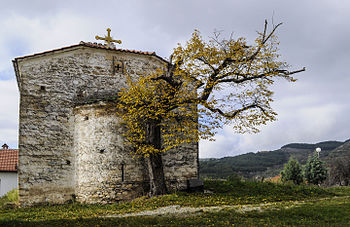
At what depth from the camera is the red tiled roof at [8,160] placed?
1009 inches

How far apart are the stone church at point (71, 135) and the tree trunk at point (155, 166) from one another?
602 millimetres

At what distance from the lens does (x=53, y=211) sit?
11.4 meters

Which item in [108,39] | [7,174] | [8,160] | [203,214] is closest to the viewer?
[203,214]

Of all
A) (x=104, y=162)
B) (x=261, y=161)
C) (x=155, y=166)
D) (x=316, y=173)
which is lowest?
(x=316, y=173)

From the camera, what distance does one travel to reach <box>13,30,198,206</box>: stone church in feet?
42.2

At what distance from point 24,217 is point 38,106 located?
5.13 meters

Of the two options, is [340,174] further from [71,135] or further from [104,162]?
[71,135]

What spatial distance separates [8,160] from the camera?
26.5m

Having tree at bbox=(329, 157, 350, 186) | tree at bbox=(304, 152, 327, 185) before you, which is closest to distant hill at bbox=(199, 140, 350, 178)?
tree at bbox=(304, 152, 327, 185)

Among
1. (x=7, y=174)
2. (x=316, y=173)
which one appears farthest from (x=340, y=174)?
(x=7, y=174)

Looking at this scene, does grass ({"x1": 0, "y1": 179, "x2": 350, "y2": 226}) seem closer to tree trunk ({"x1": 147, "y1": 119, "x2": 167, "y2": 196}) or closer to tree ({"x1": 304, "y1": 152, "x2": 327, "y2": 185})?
tree trunk ({"x1": 147, "y1": 119, "x2": 167, "y2": 196})

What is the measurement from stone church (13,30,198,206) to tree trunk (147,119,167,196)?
23.7 inches

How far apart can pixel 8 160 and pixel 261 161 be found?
37610 mm

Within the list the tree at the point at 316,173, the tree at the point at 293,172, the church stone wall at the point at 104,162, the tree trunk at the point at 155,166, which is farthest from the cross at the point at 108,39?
the tree at the point at 316,173
